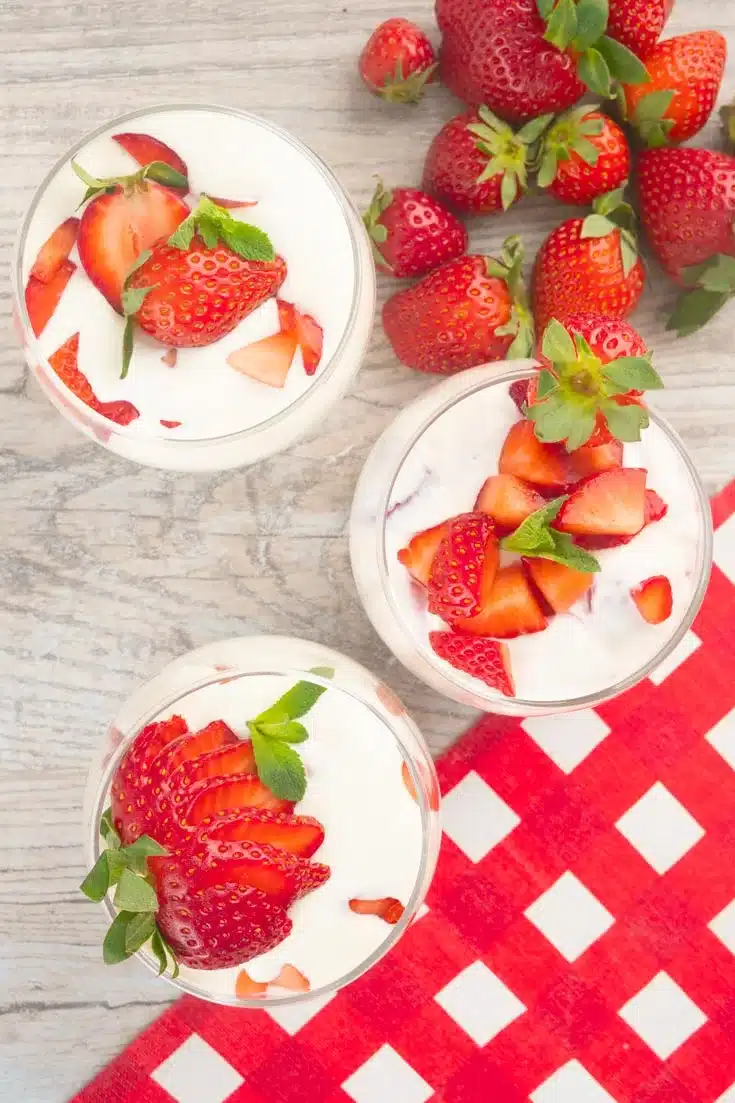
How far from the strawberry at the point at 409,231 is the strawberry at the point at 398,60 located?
9cm

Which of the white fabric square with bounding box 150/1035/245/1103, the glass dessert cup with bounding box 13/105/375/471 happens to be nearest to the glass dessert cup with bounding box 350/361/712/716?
the glass dessert cup with bounding box 13/105/375/471

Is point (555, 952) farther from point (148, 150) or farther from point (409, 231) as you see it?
point (148, 150)

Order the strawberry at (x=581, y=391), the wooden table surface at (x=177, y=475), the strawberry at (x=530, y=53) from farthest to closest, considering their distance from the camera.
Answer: the wooden table surface at (x=177, y=475) < the strawberry at (x=530, y=53) < the strawberry at (x=581, y=391)

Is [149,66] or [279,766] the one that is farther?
[149,66]

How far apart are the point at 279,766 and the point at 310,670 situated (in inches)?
4.5

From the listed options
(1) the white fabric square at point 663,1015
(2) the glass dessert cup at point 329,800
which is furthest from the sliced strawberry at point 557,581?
(1) the white fabric square at point 663,1015

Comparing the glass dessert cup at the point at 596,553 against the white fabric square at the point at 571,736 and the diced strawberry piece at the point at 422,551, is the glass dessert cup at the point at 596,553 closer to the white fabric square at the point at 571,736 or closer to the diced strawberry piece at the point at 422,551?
the diced strawberry piece at the point at 422,551

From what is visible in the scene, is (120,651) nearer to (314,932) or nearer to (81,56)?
(314,932)

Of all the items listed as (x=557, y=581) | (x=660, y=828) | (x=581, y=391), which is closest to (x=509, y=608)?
(x=557, y=581)

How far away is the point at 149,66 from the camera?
3.72 ft

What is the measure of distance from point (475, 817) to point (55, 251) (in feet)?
2.19

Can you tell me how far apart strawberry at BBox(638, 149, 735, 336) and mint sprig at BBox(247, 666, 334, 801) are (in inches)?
21.2

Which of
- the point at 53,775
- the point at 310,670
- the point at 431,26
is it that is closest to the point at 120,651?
the point at 53,775

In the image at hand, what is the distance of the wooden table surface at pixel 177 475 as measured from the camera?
1130mm
